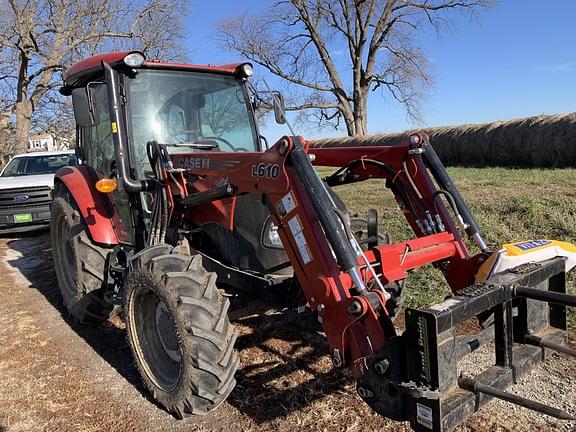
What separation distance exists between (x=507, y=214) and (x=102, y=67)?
5.38m

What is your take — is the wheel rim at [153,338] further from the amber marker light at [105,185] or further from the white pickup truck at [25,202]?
the white pickup truck at [25,202]

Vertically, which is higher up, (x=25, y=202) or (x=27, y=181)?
(x=27, y=181)

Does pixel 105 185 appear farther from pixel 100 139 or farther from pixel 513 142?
pixel 513 142

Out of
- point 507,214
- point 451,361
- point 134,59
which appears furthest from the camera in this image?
point 507,214

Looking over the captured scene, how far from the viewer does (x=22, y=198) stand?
10375mm

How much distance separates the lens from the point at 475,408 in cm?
244

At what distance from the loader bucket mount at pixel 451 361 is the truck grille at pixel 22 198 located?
9519 millimetres

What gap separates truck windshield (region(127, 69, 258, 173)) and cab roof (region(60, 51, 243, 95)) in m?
0.05

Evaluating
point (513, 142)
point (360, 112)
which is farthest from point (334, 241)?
point (360, 112)

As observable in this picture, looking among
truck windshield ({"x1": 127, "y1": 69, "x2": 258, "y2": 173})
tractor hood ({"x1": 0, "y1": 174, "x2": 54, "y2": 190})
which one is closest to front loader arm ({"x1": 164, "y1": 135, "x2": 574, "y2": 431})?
truck windshield ({"x1": 127, "y1": 69, "x2": 258, "y2": 173})

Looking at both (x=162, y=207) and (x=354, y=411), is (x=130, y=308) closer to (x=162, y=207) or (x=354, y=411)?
(x=162, y=207)

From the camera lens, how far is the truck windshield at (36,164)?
38.7 ft

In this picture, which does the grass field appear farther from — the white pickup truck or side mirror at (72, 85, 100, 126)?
the white pickup truck

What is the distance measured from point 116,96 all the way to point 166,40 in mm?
23300
